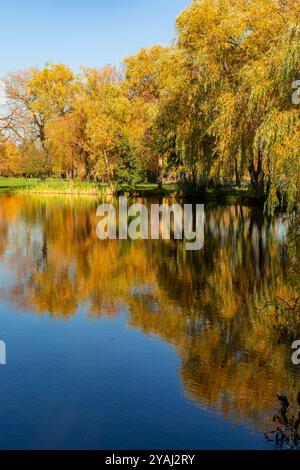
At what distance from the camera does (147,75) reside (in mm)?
47000

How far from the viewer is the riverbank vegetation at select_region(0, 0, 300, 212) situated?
15.0 metres

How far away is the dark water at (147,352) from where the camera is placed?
561cm

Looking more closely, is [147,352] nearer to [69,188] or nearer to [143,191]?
[143,191]

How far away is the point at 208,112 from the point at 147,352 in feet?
52.3

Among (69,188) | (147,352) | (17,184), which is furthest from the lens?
(17,184)

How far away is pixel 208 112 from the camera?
22203 millimetres

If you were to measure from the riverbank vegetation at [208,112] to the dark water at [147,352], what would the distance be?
4.02 m

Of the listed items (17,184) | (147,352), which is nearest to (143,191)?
(17,184)

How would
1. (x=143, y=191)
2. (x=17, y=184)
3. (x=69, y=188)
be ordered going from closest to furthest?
(x=143, y=191) → (x=69, y=188) → (x=17, y=184)

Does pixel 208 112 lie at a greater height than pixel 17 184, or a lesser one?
greater

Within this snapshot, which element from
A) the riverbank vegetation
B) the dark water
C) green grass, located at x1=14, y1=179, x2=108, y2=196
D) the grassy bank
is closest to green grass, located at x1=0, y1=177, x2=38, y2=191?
the grassy bank

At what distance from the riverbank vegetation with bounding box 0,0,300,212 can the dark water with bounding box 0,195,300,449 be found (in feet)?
13.2

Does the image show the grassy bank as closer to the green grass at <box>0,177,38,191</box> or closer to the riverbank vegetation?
the riverbank vegetation

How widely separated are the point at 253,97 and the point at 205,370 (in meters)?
11.5
